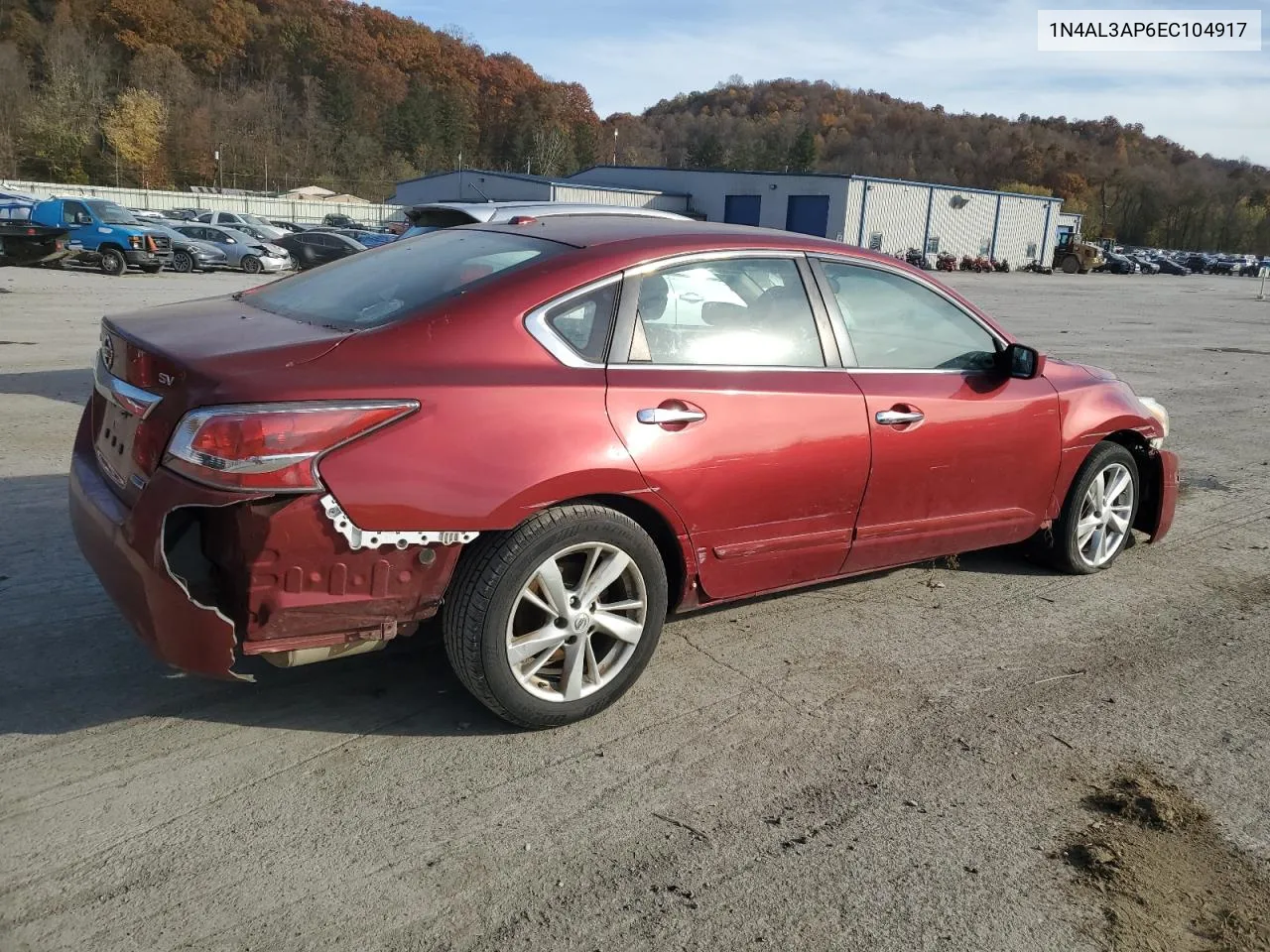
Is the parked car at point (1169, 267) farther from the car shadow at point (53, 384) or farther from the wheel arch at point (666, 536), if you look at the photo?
the wheel arch at point (666, 536)

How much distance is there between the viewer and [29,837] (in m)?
2.67

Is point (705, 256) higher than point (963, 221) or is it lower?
lower

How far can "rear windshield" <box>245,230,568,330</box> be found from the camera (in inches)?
134

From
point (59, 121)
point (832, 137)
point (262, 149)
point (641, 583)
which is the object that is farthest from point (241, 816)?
point (832, 137)

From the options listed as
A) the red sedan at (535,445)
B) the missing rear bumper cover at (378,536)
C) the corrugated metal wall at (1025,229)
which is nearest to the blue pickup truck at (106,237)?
the red sedan at (535,445)

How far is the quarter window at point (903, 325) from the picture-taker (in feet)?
13.6

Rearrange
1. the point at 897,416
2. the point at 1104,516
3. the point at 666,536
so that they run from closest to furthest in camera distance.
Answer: the point at 666,536 → the point at 897,416 → the point at 1104,516

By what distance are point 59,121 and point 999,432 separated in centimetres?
9617

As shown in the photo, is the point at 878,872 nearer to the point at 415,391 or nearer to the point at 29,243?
the point at 415,391

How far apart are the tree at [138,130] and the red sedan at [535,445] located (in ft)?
322

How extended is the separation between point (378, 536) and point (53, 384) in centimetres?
713

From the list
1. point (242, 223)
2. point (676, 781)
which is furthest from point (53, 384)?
point (242, 223)

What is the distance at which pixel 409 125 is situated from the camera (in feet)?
380

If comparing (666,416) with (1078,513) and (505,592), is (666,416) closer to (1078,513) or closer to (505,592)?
(505,592)
